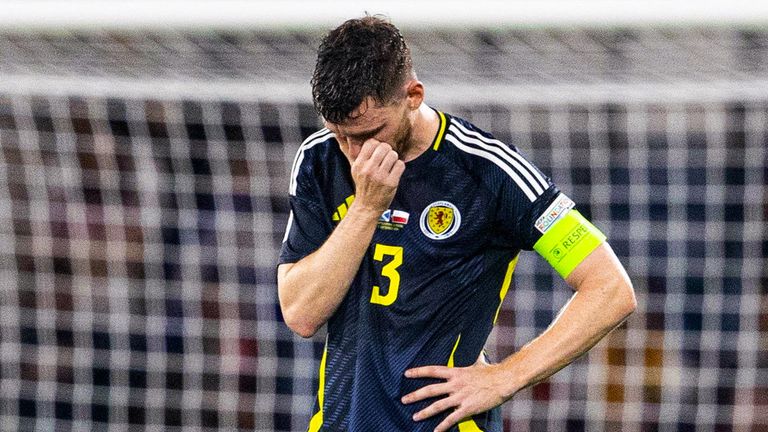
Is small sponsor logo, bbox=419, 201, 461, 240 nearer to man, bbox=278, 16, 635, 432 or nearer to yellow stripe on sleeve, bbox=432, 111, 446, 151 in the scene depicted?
man, bbox=278, 16, 635, 432

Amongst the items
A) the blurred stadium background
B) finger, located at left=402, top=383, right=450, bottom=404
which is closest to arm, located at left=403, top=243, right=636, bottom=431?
finger, located at left=402, top=383, right=450, bottom=404

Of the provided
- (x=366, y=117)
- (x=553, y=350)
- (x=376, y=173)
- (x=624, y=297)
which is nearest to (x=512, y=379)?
(x=553, y=350)

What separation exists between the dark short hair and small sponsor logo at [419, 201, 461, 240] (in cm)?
27

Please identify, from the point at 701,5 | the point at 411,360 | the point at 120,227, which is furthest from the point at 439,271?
the point at 120,227

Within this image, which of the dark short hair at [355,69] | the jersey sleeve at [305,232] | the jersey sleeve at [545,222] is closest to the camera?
the dark short hair at [355,69]

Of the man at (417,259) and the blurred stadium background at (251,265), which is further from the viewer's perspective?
the blurred stadium background at (251,265)

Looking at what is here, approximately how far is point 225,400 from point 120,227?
102 cm

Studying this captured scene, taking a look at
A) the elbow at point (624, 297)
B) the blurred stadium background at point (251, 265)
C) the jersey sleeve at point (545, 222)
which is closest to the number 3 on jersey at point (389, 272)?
the jersey sleeve at point (545, 222)

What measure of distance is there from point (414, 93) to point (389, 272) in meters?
0.38

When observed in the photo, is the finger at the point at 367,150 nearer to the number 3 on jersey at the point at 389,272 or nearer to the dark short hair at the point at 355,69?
the dark short hair at the point at 355,69

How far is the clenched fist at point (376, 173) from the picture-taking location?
83.0 inches

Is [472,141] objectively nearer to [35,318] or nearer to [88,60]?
[88,60]

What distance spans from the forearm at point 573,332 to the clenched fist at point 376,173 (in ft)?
1.44

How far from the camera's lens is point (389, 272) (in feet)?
7.37
